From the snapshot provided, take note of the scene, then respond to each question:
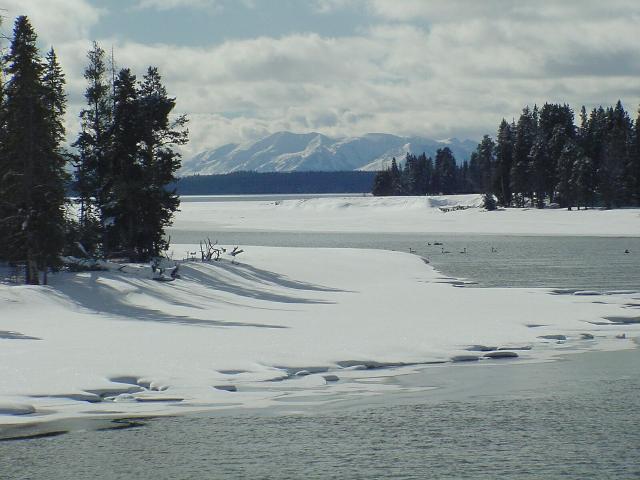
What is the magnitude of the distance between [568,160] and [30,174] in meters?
101

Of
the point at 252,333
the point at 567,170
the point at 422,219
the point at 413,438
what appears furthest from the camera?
the point at 422,219

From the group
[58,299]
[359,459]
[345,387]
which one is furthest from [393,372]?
[58,299]

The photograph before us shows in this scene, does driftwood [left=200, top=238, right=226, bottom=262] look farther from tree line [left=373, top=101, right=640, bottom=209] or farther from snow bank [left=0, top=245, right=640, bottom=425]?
tree line [left=373, top=101, right=640, bottom=209]

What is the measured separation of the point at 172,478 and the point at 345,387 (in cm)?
735

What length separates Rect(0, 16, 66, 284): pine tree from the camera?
36531mm

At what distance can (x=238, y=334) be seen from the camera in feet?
90.4

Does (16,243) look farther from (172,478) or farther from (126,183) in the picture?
(172,478)

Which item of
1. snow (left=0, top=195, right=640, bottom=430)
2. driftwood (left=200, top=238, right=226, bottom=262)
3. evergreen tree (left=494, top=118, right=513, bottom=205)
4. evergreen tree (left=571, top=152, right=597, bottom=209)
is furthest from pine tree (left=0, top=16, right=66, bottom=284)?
evergreen tree (left=494, top=118, right=513, bottom=205)

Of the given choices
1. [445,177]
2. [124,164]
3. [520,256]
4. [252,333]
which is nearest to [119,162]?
[124,164]

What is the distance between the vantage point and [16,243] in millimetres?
37562

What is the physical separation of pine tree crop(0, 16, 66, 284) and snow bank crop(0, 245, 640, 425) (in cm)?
201

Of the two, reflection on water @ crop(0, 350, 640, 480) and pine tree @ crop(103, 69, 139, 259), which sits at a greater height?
pine tree @ crop(103, 69, 139, 259)

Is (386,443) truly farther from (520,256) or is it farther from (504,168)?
(504,168)

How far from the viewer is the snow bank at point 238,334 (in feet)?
65.0
